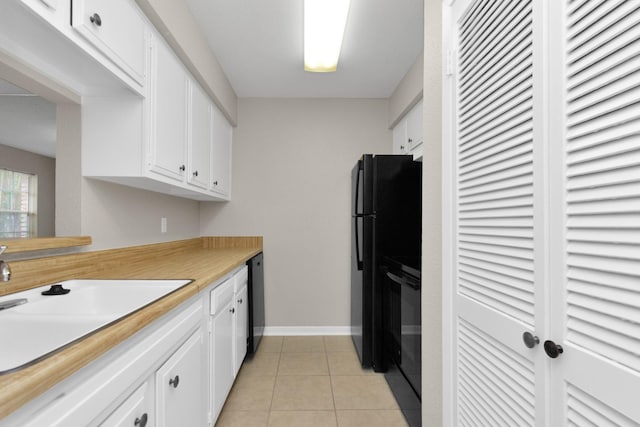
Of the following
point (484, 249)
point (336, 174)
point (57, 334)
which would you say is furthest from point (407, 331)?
point (336, 174)

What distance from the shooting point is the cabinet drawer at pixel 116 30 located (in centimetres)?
110

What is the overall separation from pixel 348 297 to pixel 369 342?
842mm

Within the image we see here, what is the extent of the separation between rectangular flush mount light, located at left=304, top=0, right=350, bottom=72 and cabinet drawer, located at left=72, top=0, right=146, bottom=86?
95 centimetres

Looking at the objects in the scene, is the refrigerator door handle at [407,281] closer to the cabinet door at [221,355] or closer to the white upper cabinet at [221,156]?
the cabinet door at [221,355]

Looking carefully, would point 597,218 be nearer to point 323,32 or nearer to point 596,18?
point 596,18

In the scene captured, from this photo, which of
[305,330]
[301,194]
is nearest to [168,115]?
[301,194]

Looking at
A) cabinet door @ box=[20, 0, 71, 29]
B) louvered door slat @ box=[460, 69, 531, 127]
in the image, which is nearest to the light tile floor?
louvered door slat @ box=[460, 69, 531, 127]

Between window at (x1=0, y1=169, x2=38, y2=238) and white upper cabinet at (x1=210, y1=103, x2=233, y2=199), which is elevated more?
white upper cabinet at (x1=210, y1=103, x2=233, y2=199)

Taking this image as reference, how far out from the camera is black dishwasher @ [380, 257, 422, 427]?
1.70 metres

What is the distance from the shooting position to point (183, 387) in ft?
4.09

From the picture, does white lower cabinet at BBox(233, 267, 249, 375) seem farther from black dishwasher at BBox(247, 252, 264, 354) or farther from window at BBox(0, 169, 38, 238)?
window at BBox(0, 169, 38, 238)

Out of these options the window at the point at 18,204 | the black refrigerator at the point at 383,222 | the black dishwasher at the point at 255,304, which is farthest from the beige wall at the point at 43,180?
the black refrigerator at the point at 383,222

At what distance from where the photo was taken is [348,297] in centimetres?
340

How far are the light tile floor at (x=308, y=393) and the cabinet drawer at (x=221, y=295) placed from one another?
28.1 inches
